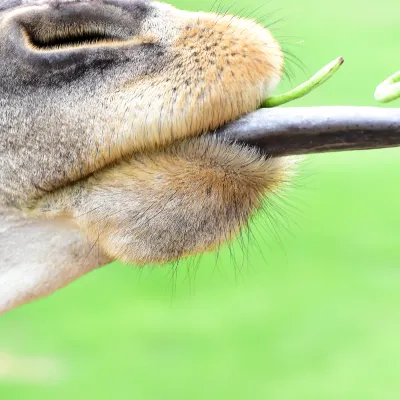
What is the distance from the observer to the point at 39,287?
0.78 m

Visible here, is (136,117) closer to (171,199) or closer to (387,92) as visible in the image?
(171,199)

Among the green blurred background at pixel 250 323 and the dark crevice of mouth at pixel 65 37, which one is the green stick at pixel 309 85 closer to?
the dark crevice of mouth at pixel 65 37

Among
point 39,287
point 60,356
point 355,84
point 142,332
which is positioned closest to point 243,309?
point 142,332

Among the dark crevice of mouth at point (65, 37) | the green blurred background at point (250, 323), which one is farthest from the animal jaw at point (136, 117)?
the green blurred background at point (250, 323)

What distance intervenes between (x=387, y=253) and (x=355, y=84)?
80 centimetres

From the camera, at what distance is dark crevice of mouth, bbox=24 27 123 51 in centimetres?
69

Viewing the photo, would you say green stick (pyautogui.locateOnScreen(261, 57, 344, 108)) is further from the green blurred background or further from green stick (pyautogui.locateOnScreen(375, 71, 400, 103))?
the green blurred background

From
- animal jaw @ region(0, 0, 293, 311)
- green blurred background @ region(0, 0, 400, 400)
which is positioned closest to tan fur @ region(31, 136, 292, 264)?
animal jaw @ region(0, 0, 293, 311)

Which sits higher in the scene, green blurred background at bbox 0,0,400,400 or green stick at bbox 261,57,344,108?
green stick at bbox 261,57,344,108

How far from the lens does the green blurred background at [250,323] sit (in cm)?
193

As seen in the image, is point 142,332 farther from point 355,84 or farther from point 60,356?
point 355,84

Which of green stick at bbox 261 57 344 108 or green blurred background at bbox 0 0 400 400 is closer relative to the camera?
green stick at bbox 261 57 344 108

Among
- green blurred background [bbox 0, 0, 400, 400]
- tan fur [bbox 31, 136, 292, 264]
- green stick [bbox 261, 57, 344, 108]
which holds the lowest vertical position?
green blurred background [bbox 0, 0, 400, 400]

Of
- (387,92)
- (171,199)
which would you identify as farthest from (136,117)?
(387,92)
